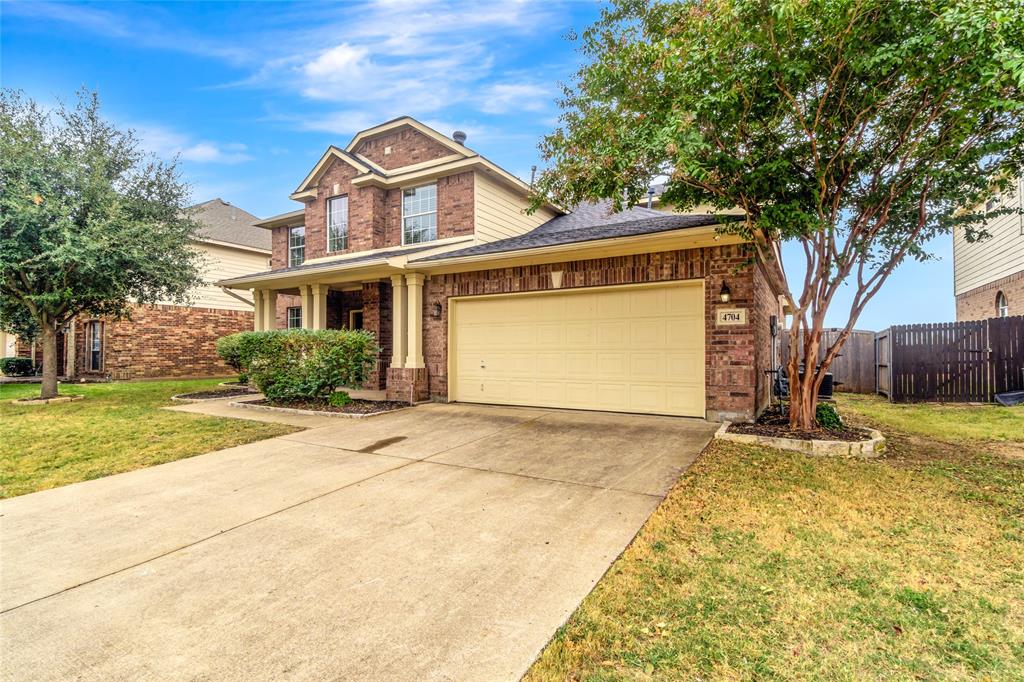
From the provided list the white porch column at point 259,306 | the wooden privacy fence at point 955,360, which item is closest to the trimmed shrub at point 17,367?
the white porch column at point 259,306

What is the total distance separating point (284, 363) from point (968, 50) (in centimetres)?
1040

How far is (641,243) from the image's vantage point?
24.9 ft

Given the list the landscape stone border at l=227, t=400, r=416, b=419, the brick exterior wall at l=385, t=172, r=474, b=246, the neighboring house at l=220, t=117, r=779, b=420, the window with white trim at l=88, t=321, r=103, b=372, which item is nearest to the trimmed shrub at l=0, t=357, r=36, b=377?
the window with white trim at l=88, t=321, r=103, b=372

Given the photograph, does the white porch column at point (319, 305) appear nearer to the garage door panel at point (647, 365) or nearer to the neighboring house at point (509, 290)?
the neighboring house at point (509, 290)

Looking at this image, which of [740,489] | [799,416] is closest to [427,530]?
[740,489]

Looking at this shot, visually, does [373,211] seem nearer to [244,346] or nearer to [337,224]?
[337,224]

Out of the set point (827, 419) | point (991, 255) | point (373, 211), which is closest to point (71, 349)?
point (373, 211)

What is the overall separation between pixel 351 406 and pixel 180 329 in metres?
11.9

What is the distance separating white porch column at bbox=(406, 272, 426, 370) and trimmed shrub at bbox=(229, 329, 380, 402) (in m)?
0.84

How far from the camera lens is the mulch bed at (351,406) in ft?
28.3

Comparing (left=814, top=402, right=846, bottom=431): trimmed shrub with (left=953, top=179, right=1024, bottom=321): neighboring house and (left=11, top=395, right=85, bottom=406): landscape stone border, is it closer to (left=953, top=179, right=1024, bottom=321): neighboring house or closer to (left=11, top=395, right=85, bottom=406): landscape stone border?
(left=953, top=179, right=1024, bottom=321): neighboring house

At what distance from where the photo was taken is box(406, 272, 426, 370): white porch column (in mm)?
9984

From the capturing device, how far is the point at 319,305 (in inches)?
461

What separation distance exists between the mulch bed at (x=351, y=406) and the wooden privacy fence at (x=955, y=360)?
36.6 ft
